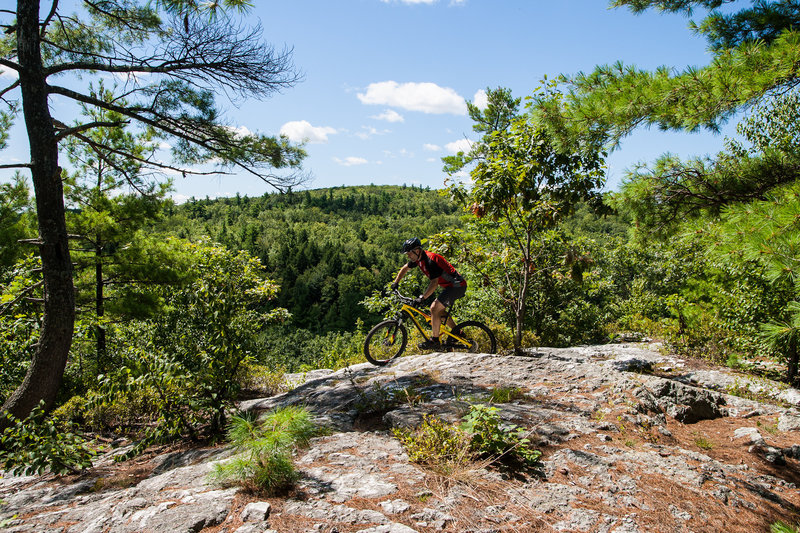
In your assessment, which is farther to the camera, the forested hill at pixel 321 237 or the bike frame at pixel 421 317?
the forested hill at pixel 321 237

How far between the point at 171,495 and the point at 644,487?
3.17 meters

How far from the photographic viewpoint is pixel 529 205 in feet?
20.4

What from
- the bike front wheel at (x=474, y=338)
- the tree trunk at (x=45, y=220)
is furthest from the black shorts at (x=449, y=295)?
the tree trunk at (x=45, y=220)

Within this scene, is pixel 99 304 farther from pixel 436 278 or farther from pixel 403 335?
pixel 436 278

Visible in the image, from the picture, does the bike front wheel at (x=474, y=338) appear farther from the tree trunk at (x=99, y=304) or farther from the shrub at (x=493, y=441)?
the tree trunk at (x=99, y=304)

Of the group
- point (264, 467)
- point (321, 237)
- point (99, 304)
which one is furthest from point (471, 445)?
point (321, 237)

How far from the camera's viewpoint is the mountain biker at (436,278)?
5.80 meters

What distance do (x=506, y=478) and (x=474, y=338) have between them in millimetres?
4603

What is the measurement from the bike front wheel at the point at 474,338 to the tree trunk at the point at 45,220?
17.4 ft

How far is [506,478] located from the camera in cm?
273

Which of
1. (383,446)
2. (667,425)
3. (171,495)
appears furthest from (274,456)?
(667,425)

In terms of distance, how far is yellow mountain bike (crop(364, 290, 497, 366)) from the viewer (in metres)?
6.38

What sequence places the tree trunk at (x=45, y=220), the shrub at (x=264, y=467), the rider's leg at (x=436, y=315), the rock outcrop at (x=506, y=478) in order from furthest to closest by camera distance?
the rider's leg at (x=436, y=315) < the tree trunk at (x=45, y=220) < the shrub at (x=264, y=467) < the rock outcrop at (x=506, y=478)

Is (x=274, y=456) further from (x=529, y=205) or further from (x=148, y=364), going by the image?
(x=529, y=205)
